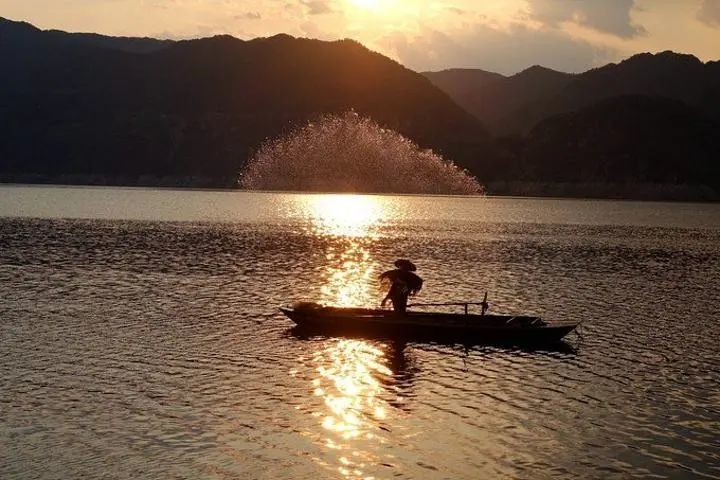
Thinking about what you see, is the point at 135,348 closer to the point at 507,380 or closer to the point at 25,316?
the point at 25,316

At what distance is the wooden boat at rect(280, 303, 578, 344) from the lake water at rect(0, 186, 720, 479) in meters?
1.15

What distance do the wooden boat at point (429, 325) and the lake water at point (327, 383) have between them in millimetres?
1151

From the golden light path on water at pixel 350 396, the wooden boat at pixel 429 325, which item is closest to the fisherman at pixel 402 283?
the wooden boat at pixel 429 325

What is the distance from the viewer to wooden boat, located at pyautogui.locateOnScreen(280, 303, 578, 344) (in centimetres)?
3616

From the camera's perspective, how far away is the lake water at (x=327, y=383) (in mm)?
20562

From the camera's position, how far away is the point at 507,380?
29312 mm

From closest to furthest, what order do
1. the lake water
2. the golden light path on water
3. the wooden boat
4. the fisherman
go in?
the lake water
the golden light path on water
the wooden boat
the fisherman

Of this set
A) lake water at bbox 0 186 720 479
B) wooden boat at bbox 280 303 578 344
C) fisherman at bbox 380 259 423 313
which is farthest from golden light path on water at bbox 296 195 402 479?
fisherman at bbox 380 259 423 313

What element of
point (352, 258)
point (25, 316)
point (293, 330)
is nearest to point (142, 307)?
point (25, 316)

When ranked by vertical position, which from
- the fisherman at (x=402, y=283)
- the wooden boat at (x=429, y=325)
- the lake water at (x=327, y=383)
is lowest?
the lake water at (x=327, y=383)

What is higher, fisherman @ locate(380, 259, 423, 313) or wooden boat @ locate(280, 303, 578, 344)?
fisherman @ locate(380, 259, 423, 313)

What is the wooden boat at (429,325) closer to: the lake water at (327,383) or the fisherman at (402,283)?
the fisherman at (402,283)

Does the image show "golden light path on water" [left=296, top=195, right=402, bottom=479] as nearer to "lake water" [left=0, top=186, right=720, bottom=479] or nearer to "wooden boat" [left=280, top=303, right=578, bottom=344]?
"lake water" [left=0, top=186, right=720, bottom=479]

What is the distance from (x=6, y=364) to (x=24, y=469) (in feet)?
38.0
